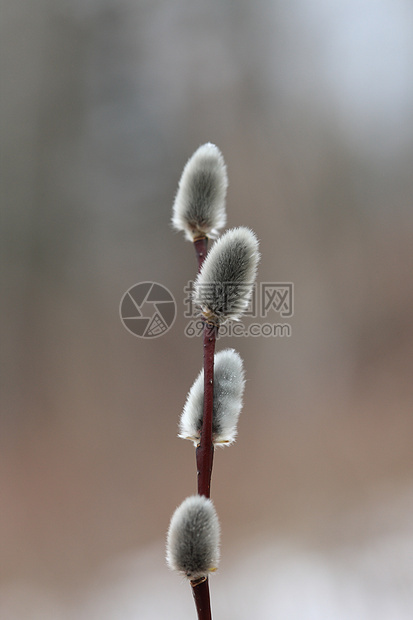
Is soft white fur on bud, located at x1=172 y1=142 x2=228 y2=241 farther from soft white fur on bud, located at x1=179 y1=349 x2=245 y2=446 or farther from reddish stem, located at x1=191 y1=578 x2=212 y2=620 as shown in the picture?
reddish stem, located at x1=191 y1=578 x2=212 y2=620

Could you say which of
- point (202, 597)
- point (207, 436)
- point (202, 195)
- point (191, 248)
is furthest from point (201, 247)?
point (191, 248)

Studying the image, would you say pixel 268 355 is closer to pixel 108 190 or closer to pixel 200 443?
pixel 108 190

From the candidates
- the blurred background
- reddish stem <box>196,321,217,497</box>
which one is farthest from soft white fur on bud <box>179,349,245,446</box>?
the blurred background

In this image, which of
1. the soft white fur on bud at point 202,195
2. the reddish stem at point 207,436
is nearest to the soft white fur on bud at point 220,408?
the reddish stem at point 207,436

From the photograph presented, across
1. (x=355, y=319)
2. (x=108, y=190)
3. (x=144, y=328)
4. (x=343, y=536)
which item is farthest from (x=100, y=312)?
(x=343, y=536)

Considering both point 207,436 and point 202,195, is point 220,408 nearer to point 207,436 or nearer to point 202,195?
point 207,436

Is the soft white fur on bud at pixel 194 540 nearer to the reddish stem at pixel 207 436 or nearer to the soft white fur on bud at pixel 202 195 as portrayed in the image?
the reddish stem at pixel 207 436
